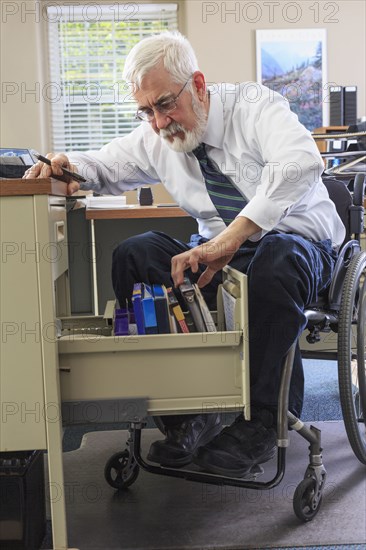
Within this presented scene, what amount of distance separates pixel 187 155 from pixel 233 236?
0.41m

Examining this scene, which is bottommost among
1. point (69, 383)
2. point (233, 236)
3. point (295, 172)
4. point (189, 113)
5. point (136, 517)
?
point (136, 517)

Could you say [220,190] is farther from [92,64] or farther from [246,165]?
[92,64]

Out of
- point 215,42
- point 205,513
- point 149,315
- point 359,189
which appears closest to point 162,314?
point 149,315

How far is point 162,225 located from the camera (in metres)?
2.55

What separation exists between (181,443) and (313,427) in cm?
29

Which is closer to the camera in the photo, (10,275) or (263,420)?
(10,275)

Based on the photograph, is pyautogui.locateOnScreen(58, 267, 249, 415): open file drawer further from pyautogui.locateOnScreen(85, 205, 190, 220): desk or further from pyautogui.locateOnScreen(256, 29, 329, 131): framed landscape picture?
pyautogui.locateOnScreen(256, 29, 329, 131): framed landscape picture

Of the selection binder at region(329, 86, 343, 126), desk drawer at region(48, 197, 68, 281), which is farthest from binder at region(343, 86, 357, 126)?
desk drawer at region(48, 197, 68, 281)

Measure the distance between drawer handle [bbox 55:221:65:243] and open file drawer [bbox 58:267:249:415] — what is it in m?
0.21

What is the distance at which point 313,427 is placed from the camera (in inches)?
60.6

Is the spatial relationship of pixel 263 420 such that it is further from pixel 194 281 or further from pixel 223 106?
pixel 223 106

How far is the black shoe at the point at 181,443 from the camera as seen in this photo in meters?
1.47

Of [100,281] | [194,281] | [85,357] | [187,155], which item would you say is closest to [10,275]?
[85,357]

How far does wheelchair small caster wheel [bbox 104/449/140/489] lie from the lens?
1.66m
